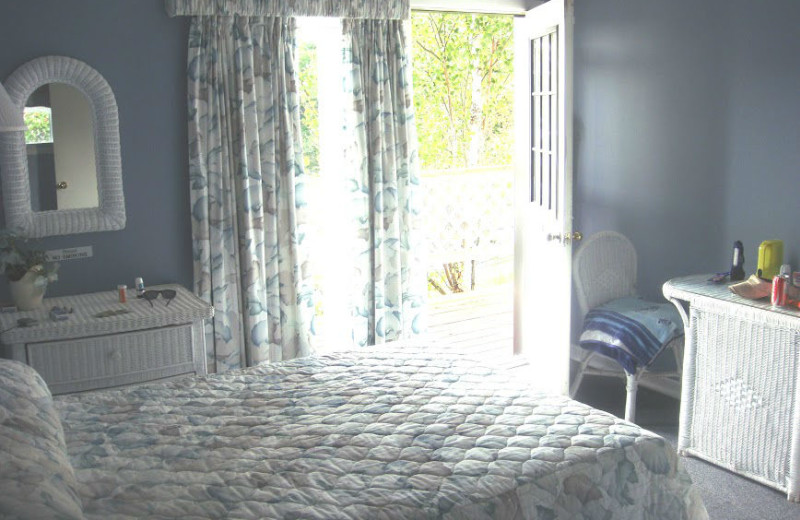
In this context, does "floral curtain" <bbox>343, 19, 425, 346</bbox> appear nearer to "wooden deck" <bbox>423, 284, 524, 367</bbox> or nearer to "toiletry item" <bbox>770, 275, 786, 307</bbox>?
"wooden deck" <bbox>423, 284, 524, 367</bbox>

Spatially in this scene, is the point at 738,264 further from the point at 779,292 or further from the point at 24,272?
the point at 24,272

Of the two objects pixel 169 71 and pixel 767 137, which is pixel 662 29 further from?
pixel 169 71

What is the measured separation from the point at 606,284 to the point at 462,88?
3.69 metres

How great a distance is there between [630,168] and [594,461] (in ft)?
8.97

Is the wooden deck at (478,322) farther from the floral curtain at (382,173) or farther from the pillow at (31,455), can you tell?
the pillow at (31,455)

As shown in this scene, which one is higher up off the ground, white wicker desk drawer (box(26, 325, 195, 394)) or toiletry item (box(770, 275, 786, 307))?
toiletry item (box(770, 275, 786, 307))

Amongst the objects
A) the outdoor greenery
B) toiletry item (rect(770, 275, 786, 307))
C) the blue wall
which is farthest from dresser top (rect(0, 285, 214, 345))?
the outdoor greenery

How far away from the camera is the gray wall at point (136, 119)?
354cm

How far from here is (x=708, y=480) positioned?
354 cm

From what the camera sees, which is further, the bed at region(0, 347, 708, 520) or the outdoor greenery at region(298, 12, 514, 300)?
the outdoor greenery at region(298, 12, 514, 300)

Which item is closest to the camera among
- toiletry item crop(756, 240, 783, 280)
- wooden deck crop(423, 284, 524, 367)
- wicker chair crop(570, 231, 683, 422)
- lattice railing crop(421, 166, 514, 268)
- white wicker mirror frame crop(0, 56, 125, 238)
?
white wicker mirror frame crop(0, 56, 125, 238)

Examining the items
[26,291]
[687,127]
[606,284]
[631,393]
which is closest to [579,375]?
[631,393]

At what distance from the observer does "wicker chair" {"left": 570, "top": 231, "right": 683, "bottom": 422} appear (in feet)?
14.4

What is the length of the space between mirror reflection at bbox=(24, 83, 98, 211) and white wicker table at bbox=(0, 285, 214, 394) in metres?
0.46
